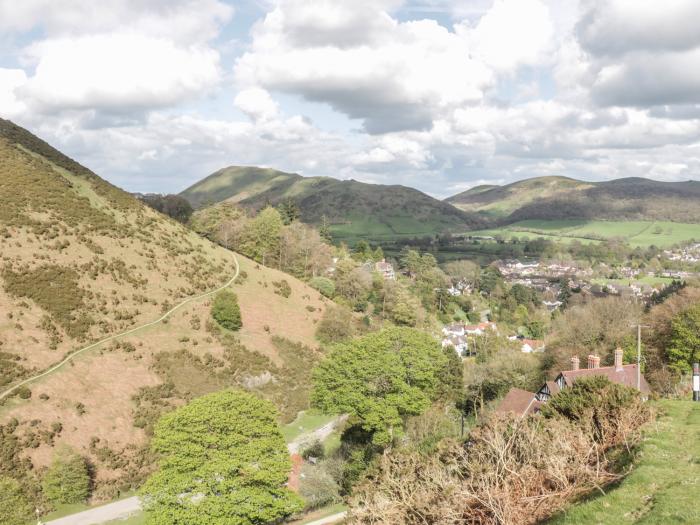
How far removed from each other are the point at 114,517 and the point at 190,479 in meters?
9.81

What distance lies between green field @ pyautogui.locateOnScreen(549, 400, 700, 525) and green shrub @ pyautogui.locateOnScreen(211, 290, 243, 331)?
43.1 m

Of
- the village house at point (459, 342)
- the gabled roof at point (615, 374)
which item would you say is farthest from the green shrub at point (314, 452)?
the village house at point (459, 342)

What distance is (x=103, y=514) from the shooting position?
97.5ft

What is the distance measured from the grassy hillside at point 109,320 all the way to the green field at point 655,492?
31410 mm

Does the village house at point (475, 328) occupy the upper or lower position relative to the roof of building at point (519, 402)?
lower

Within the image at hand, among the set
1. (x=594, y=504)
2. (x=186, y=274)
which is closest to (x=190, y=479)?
(x=594, y=504)

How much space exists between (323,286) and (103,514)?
45.9 metres

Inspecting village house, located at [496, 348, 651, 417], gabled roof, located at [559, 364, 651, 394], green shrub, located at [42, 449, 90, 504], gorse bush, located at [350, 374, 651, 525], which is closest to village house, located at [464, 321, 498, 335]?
village house, located at [496, 348, 651, 417]

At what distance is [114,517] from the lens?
95.9 ft

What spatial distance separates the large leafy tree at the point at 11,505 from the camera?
24656 millimetres

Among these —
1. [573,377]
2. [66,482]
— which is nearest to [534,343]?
[573,377]

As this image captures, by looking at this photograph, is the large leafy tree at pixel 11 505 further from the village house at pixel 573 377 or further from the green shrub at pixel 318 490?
the village house at pixel 573 377

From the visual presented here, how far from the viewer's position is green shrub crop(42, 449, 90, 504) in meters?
29.8

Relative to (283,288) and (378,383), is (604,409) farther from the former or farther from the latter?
(283,288)
